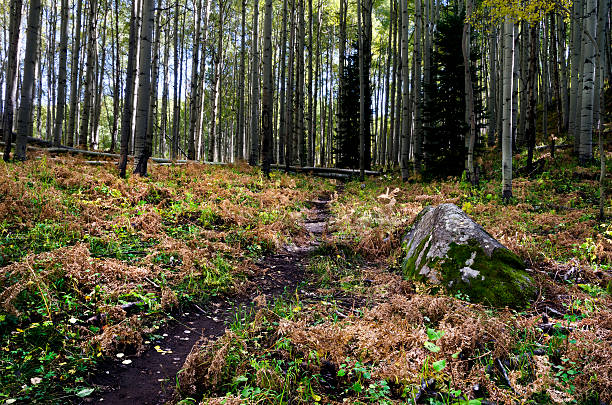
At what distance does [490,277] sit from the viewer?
367 cm

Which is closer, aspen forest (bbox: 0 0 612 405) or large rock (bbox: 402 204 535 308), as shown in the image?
aspen forest (bbox: 0 0 612 405)

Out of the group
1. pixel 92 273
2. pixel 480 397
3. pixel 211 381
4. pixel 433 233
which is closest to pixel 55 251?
pixel 92 273

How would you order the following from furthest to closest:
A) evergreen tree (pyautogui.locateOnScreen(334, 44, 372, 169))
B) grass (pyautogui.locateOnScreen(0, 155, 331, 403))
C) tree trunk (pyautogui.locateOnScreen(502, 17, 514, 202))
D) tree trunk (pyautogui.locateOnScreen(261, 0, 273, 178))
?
evergreen tree (pyautogui.locateOnScreen(334, 44, 372, 169)) < tree trunk (pyautogui.locateOnScreen(261, 0, 273, 178)) < tree trunk (pyautogui.locateOnScreen(502, 17, 514, 202)) < grass (pyautogui.locateOnScreen(0, 155, 331, 403))

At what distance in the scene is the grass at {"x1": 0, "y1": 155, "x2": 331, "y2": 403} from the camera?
8.80 feet

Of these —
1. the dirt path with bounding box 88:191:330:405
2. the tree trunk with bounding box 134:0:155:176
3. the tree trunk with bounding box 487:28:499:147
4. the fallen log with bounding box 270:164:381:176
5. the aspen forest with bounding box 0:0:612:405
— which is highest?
the tree trunk with bounding box 487:28:499:147

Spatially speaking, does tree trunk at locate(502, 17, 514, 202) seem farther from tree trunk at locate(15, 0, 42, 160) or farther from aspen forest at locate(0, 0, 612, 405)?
tree trunk at locate(15, 0, 42, 160)

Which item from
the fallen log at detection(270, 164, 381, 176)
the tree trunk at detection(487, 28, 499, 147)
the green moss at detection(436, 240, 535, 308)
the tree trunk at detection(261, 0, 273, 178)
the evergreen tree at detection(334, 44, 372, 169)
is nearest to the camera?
the green moss at detection(436, 240, 535, 308)

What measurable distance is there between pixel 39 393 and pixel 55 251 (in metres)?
2.00

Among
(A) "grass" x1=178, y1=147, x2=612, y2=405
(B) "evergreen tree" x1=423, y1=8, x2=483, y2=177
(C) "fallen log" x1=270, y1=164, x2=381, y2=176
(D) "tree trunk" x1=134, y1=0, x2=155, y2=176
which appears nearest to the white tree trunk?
(B) "evergreen tree" x1=423, y1=8, x2=483, y2=177

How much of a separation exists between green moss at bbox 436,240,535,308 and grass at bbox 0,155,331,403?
9.48 feet

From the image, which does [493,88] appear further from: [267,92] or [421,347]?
[421,347]

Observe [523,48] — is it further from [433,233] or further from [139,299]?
[139,299]

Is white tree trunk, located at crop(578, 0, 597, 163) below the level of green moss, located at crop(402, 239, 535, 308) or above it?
above

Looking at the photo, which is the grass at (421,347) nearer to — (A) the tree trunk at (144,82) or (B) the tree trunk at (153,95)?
(A) the tree trunk at (144,82)
